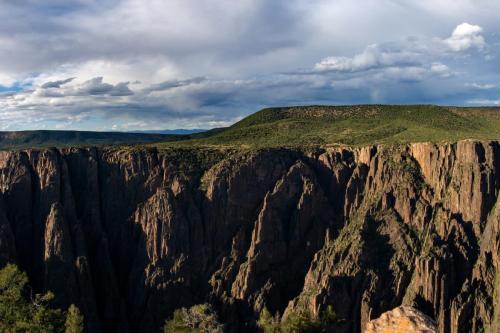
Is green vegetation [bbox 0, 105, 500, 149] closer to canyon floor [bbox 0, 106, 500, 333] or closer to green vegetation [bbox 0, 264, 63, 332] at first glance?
canyon floor [bbox 0, 106, 500, 333]

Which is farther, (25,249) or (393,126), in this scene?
(393,126)

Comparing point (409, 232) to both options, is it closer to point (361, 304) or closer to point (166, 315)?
point (361, 304)

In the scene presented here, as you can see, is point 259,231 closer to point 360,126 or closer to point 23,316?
point 23,316

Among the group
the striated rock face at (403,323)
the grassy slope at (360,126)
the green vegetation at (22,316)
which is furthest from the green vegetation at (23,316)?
the grassy slope at (360,126)

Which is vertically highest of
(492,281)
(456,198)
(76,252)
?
(456,198)

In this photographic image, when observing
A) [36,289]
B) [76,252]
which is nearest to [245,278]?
[76,252]

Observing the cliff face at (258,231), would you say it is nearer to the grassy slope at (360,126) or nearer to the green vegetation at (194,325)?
the grassy slope at (360,126)

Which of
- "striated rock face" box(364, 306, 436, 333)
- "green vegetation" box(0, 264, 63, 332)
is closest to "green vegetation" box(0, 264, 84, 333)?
"green vegetation" box(0, 264, 63, 332)
